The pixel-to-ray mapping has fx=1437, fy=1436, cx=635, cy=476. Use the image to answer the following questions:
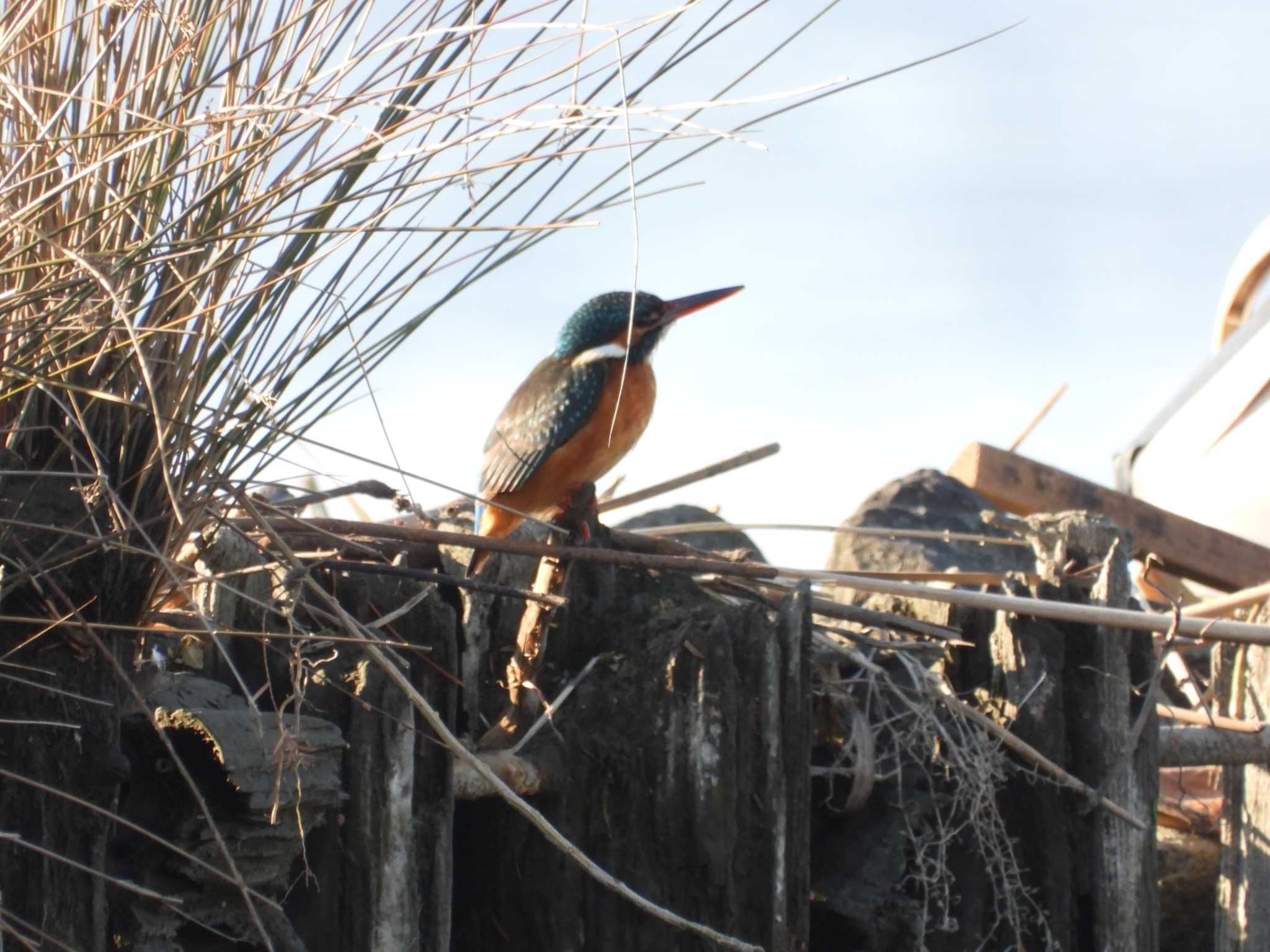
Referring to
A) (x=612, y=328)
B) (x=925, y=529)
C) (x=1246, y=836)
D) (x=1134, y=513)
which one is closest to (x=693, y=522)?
(x=925, y=529)

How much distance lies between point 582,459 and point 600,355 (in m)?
0.44

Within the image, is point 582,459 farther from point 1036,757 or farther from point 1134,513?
point 1134,513

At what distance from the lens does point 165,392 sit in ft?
6.21

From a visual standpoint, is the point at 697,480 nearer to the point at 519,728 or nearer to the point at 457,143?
the point at 519,728

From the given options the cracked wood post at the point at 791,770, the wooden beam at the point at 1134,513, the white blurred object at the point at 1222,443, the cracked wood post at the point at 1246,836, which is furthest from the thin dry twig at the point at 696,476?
the white blurred object at the point at 1222,443

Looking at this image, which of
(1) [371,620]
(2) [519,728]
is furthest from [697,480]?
(1) [371,620]

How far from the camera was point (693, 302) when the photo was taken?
470 centimetres

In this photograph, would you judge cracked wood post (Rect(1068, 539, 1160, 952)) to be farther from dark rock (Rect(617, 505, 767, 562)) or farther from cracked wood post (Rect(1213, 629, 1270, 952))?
dark rock (Rect(617, 505, 767, 562))

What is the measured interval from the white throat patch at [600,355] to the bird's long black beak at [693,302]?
10.4 inches

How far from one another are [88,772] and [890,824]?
1.94m

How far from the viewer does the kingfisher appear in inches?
161

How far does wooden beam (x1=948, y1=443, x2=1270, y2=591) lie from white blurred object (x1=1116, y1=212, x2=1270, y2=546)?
106cm

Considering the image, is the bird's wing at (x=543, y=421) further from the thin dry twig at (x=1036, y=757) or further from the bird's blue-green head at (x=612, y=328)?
the thin dry twig at (x=1036, y=757)

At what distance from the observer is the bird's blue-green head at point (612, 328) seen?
4.45 m
